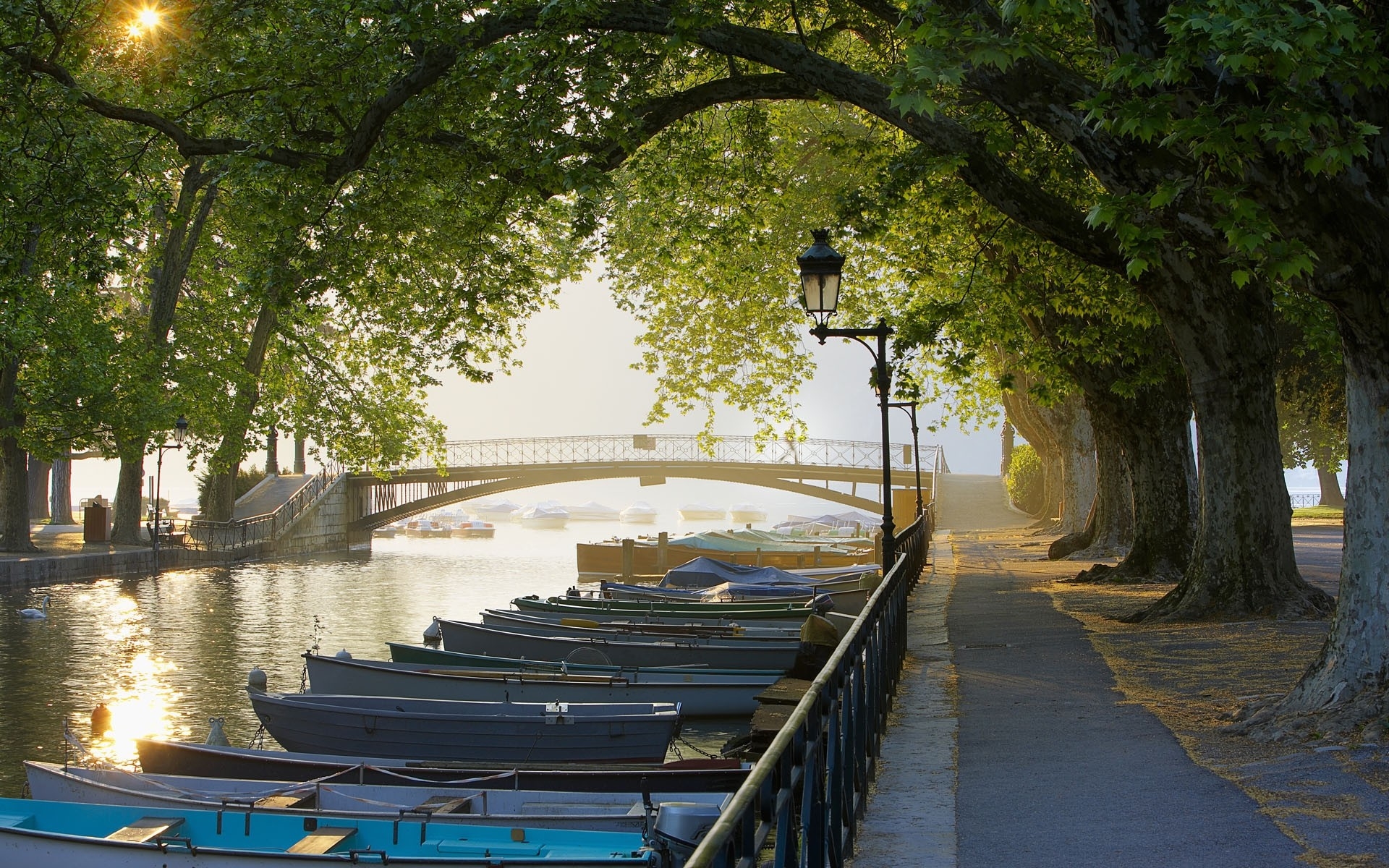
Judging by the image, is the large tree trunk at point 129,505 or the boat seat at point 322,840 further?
the large tree trunk at point 129,505

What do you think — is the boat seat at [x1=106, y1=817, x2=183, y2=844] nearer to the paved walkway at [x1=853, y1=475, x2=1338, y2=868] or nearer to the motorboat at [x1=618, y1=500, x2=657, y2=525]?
the paved walkway at [x1=853, y1=475, x2=1338, y2=868]

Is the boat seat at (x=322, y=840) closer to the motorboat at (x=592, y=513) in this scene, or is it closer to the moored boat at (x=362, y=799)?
the moored boat at (x=362, y=799)

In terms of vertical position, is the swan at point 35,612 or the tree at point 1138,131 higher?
the tree at point 1138,131

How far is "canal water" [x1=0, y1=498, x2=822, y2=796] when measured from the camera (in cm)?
1459

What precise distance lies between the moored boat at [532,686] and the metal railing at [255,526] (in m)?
27.3

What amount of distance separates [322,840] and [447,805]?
0.91 meters

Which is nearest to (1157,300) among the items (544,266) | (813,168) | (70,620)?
(813,168)

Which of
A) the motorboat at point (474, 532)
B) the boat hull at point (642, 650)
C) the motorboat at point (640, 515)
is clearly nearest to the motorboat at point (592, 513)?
the motorboat at point (640, 515)

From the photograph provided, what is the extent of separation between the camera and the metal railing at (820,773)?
130 inches

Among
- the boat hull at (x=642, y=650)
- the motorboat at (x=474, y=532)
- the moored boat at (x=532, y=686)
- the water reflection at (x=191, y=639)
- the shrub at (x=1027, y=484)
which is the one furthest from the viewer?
the motorboat at (x=474, y=532)

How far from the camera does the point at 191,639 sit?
22.3 metres

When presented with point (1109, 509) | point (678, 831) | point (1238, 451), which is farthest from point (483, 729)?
point (1109, 509)

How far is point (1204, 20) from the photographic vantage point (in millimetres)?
5895

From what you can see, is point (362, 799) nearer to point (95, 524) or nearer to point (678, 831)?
point (678, 831)
